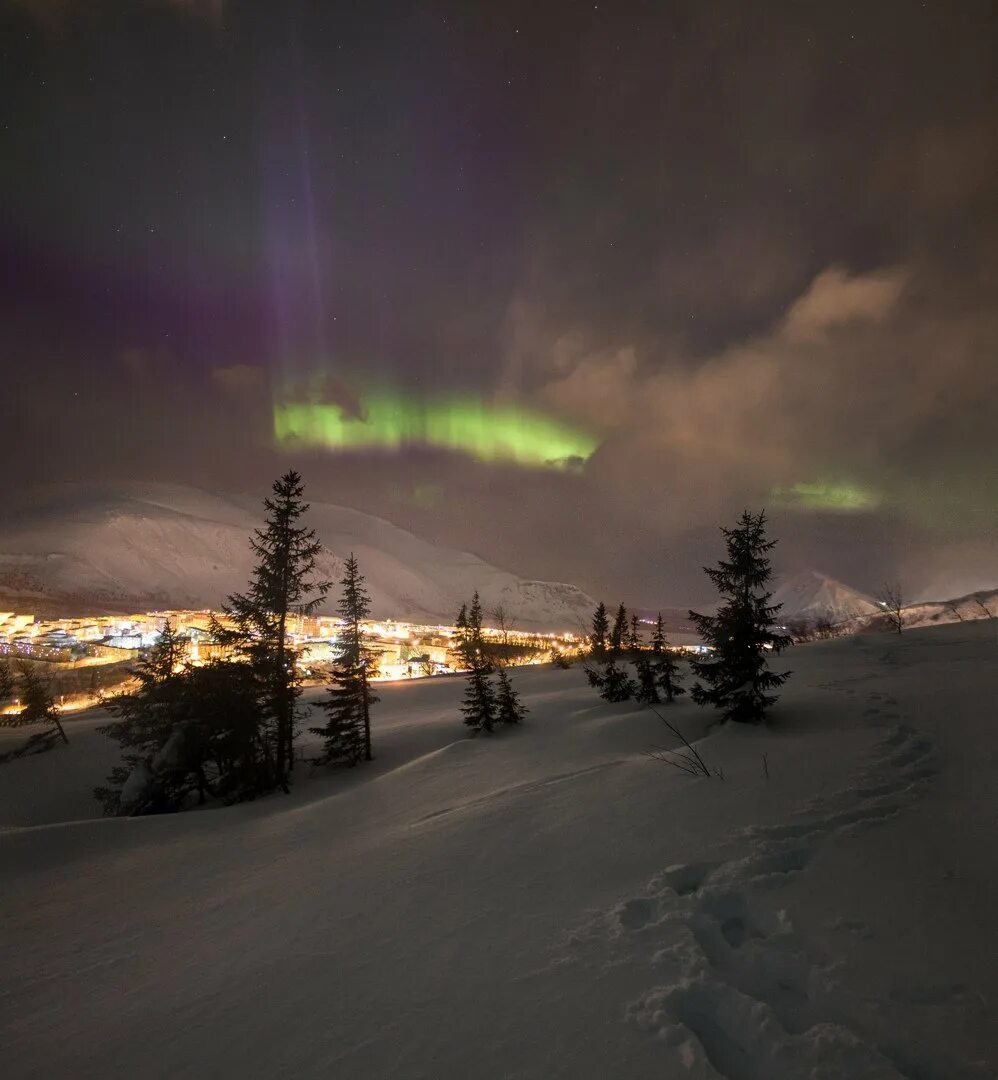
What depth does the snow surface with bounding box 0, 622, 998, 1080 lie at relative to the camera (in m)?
3.08

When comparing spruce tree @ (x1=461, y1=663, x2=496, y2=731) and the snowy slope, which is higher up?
the snowy slope

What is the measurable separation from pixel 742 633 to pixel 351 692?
17696mm

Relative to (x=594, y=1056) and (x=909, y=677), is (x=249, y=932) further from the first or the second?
(x=909, y=677)

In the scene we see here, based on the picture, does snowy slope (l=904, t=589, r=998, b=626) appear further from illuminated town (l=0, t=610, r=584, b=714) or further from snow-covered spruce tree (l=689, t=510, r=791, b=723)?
snow-covered spruce tree (l=689, t=510, r=791, b=723)

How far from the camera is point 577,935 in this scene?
4270mm

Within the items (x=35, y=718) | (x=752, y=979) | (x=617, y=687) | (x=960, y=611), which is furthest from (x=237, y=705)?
(x=960, y=611)

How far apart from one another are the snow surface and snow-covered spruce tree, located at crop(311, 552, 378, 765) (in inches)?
457

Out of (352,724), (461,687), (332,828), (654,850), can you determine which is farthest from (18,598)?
(654,850)

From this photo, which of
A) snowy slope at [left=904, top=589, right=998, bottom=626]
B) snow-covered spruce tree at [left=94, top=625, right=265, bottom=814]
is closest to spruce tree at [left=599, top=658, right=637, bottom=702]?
snow-covered spruce tree at [left=94, top=625, right=265, bottom=814]

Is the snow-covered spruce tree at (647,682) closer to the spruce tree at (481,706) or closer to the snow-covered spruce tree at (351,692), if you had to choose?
the spruce tree at (481,706)

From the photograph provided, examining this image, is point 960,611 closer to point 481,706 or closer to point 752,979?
point 481,706

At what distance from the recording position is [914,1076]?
270 cm

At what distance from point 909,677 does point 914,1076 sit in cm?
1949

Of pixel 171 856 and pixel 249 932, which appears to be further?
pixel 171 856
